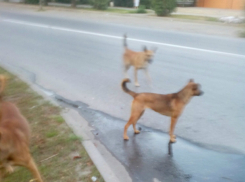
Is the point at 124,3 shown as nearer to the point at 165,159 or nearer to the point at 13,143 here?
the point at 165,159

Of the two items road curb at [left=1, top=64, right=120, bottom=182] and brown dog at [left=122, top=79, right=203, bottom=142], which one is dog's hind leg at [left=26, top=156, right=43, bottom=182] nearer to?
road curb at [left=1, top=64, right=120, bottom=182]

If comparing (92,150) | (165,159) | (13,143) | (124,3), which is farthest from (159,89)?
(124,3)

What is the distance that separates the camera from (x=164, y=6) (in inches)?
816

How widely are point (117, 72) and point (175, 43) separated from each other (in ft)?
15.3

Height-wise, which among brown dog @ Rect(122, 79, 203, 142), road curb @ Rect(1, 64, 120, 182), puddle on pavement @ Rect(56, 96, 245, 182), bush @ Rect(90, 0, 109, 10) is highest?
bush @ Rect(90, 0, 109, 10)

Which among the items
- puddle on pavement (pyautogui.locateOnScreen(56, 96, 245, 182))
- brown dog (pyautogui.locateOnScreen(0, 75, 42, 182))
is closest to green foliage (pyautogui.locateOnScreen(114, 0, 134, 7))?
puddle on pavement (pyautogui.locateOnScreen(56, 96, 245, 182))

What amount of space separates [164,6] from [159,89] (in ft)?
47.2

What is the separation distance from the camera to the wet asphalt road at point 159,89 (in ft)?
14.4

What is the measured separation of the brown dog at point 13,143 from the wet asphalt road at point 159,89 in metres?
1.38

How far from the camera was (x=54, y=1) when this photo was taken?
34.4m

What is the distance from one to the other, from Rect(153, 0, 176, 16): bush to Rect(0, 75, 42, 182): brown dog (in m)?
18.1

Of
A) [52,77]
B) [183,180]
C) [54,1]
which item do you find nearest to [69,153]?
[183,180]

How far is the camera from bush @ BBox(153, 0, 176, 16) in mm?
20578

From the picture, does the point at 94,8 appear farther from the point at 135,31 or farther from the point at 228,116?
the point at 228,116
